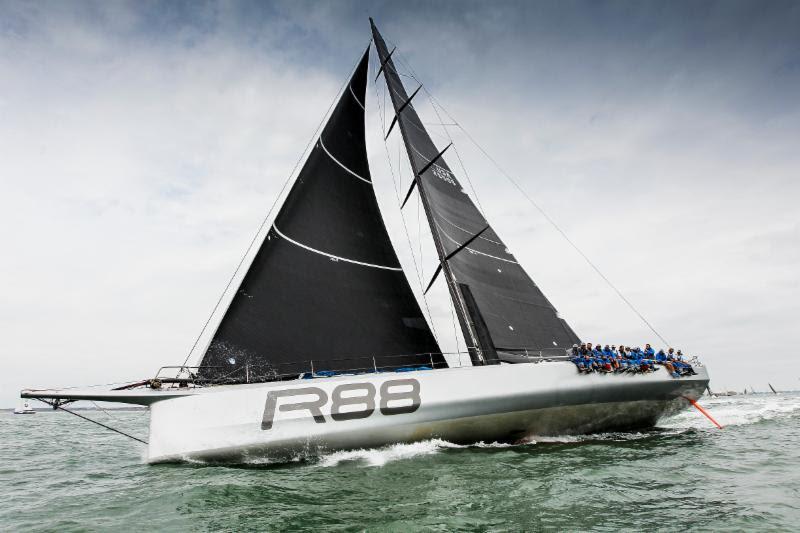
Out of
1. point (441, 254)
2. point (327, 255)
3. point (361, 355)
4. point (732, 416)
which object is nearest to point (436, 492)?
point (361, 355)

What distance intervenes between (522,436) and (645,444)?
2319 mm

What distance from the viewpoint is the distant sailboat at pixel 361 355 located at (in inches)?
242

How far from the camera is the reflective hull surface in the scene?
6.02 m

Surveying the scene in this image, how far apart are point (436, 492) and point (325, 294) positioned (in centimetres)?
447

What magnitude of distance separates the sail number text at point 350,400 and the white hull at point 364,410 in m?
0.01

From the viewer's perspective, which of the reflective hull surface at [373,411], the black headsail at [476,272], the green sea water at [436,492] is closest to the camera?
the green sea water at [436,492]

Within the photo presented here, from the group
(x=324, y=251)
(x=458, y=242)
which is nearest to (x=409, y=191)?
(x=458, y=242)

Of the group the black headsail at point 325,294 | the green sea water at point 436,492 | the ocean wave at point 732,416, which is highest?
the black headsail at point 325,294

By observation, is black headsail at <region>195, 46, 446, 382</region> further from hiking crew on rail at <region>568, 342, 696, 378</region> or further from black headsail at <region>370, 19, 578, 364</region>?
hiking crew on rail at <region>568, 342, 696, 378</region>

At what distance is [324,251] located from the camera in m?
8.83

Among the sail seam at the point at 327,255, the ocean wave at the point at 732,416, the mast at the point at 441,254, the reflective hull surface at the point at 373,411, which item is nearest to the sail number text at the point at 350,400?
the reflective hull surface at the point at 373,411

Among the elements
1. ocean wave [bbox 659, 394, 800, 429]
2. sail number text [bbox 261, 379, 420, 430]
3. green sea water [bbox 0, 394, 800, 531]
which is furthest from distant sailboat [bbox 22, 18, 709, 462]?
ocean wave [bbox 659, 394, 800, 429]

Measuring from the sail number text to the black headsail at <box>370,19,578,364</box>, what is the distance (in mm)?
2235

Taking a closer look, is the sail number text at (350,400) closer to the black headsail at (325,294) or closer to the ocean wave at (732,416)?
the black headsail at (325,294)
